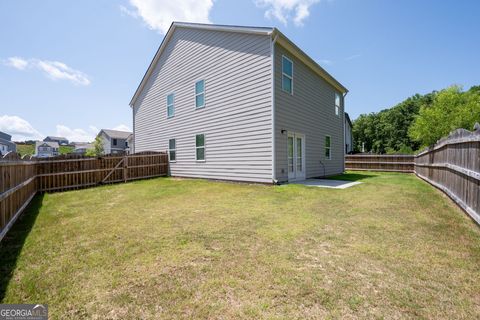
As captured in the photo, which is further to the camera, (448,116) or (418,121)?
(418,121)

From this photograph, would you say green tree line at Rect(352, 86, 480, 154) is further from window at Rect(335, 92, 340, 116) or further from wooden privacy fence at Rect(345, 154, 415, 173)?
window at Rect(335, 92, 340, 116)

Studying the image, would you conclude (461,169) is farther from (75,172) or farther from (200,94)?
(75,172)

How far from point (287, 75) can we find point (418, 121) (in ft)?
94.0

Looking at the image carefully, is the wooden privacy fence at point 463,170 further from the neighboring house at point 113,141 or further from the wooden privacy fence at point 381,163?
the neighboring house at point 113,141

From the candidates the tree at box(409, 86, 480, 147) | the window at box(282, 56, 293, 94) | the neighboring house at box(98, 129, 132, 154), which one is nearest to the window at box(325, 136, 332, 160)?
the window at box(282, 56, 293, 94)

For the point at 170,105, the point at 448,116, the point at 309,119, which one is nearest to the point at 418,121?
the point at 448,116

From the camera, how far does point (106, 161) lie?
1086cm

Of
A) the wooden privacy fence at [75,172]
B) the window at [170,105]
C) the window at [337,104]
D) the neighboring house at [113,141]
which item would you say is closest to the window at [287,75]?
the window at [337,104]

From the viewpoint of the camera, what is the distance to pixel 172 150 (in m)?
13.3

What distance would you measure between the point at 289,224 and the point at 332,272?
1667mm

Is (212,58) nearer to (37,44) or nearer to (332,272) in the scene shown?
(37,44)

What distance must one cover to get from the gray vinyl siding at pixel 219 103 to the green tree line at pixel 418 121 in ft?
73.1

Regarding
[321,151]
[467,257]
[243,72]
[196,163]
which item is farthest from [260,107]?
[467,257]

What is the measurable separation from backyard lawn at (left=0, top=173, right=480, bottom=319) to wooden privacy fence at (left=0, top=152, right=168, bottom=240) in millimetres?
1232
